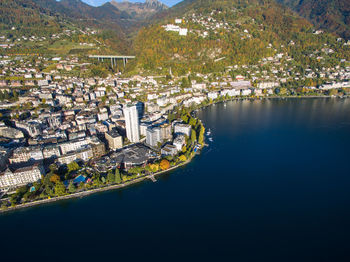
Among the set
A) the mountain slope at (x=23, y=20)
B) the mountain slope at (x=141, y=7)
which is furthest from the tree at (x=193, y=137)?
the mountain slope at (x=141, y=7)

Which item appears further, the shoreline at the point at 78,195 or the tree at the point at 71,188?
the tree at the point at 71,188

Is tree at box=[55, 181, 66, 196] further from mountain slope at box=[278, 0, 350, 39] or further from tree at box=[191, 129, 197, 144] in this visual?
mountain slope at box=[278, 0, 350, 39]

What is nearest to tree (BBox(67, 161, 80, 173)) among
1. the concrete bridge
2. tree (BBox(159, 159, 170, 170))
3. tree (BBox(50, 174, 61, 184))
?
tree (BBox(50, 174, 61, 184))

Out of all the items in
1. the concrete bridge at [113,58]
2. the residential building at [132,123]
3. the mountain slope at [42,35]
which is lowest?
the residential building at [132,123]

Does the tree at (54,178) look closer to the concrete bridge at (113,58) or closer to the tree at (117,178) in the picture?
the tree at (117,178)

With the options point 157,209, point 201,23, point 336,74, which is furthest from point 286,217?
point 201,23

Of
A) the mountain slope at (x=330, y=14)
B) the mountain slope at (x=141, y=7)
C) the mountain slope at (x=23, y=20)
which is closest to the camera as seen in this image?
the mountain slope at (x=23, y=20)
